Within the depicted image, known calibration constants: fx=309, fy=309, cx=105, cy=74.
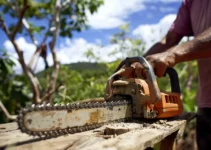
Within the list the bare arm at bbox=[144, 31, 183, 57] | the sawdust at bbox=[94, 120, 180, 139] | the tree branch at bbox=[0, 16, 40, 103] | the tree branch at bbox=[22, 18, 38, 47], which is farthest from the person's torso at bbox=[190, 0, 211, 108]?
the tree branch at bbox=[22, 18, 38, 47]

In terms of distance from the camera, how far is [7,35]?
4.87 m

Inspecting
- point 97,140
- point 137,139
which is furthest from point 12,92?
point 137,139

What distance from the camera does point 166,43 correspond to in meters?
2.76

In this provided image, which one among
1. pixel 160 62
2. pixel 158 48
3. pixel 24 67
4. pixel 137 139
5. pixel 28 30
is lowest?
pixel 137 139

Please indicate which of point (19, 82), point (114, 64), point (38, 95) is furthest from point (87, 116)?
point (114, 64)

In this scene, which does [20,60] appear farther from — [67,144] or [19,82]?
[67,144]

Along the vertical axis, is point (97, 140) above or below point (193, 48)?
below

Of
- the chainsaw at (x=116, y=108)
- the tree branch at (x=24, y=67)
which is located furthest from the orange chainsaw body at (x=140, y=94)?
the tree branch at (x=24, y=67)

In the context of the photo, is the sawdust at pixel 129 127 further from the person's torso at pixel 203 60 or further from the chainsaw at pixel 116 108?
the person's torso at pixel 203 60

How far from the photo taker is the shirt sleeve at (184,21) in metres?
2.70

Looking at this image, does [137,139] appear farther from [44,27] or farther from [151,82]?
[44,27]

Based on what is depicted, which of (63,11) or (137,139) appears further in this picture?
(63,11)

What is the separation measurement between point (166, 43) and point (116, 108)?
1.24 metres

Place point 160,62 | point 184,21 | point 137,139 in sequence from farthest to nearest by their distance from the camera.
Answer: point 184,21
point 160,62
point 137,139
